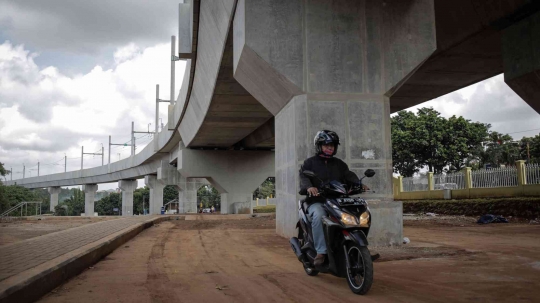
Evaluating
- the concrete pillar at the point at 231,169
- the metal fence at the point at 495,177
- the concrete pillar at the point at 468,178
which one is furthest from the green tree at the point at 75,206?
the metal fence at the point at 495,177

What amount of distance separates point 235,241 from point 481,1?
842cm

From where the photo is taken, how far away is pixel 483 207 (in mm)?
19703

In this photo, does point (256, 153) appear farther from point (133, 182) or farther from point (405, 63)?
point (133, 182)

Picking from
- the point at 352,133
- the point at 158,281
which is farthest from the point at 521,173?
the point at 158,281

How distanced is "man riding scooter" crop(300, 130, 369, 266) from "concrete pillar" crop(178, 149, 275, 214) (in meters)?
27.2

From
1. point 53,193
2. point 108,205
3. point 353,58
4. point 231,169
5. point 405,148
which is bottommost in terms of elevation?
point 108,205

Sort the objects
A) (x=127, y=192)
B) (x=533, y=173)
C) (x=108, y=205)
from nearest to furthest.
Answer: (x=533, y=173), (x=127, y=192), (x=108, y=205)

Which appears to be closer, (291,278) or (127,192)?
(291,278)

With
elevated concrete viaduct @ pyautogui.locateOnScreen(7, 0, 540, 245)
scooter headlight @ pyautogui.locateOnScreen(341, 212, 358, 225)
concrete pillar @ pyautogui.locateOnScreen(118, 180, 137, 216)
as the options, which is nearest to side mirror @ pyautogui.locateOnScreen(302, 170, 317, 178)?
scooter headlight @ pyautogui.locateOnScreen(341, 212, 358, 225)

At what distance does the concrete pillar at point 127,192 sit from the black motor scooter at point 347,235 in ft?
211

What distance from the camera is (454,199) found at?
2338 centimetres

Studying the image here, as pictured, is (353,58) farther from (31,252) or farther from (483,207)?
(483,207)

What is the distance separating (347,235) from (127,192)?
65612 mm

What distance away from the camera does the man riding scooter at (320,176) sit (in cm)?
485
